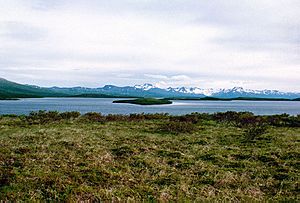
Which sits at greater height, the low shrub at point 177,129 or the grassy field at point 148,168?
the low shrub at point 177,129

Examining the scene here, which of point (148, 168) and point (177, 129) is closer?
point (148, 168)

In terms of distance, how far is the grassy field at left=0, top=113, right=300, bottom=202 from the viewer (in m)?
10.5

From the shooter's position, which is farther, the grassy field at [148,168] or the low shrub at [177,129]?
the low shrub at [177,129]

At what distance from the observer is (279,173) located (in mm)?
13625

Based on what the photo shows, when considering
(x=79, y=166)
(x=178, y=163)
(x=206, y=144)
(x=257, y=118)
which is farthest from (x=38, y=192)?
(x=257, y=118)

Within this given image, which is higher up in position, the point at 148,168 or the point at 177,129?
the point at 177,129

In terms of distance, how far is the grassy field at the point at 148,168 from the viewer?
10.5 metres

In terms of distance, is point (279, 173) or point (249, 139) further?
point (249, 139)

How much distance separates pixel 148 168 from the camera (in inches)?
552

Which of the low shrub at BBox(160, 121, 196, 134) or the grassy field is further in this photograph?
the low shrub at BBox(160, 121, 196, 134)

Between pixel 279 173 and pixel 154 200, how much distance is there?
632 centimetres

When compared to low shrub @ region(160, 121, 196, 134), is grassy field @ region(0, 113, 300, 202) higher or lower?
lower

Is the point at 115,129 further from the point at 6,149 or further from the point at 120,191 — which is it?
the point at 120,191

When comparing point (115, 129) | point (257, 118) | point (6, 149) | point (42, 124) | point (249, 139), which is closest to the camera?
point (6, 149)
